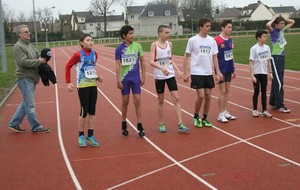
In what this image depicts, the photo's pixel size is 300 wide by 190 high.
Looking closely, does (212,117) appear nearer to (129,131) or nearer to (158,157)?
(129,131)

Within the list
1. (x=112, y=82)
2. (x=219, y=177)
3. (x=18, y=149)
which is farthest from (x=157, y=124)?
(x=112, y=82)

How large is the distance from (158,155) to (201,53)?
222 centimetres

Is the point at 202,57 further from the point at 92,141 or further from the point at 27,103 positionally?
the point at 27,103

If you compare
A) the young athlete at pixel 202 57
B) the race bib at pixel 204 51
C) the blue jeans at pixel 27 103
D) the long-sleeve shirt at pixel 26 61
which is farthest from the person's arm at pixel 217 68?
the blue jeans at pixel 27 103

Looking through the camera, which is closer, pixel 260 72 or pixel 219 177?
pixel 219 177

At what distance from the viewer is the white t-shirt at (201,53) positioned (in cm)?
712

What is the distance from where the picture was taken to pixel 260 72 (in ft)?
26.4

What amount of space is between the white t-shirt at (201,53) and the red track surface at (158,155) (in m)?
1.07

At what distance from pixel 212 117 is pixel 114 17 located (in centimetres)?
10094

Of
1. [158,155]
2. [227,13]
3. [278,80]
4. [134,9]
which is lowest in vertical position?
[158,155]

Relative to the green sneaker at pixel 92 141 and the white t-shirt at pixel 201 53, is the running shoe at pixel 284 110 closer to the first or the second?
the white t-shirt at pixel 201 53

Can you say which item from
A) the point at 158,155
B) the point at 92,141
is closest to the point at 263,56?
the point at 158,155

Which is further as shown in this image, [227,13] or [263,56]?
[227,13]

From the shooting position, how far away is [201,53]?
7.12 m
